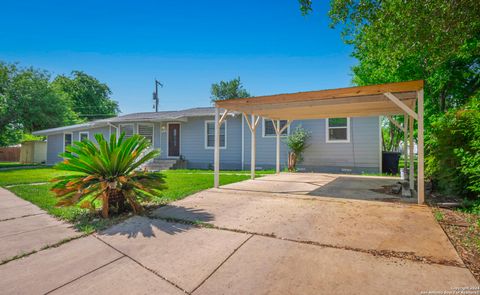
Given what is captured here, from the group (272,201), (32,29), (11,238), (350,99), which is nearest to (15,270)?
(11,238)

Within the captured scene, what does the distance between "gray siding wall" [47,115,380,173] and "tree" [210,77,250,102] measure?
20840mm

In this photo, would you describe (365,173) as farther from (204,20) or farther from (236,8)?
(204,20)

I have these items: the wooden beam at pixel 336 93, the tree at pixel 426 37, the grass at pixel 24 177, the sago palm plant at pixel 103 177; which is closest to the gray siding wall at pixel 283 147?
the tree at pixel 426 37

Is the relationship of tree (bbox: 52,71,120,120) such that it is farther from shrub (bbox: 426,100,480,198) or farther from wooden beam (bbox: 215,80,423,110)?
shrub (bbox: 426,100,480,198)

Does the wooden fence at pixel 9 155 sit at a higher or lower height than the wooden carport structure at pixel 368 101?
lower

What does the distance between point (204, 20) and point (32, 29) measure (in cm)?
1219

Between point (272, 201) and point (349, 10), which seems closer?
point (272, 201)

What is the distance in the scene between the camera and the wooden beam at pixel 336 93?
14.8ft

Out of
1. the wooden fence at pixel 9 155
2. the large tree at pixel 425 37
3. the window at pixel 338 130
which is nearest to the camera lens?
the large tree at pixel 425 37

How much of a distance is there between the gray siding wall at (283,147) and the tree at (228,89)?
68.4ft

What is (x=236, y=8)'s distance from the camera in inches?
380

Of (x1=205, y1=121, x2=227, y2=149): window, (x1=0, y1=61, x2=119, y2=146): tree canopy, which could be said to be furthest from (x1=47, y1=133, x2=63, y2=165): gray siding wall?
(x1=205, y1=121, x2=227, y2=149): window

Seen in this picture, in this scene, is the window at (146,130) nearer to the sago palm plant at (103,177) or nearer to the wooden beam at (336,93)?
the wooden beam at (336,93)

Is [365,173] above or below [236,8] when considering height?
below
